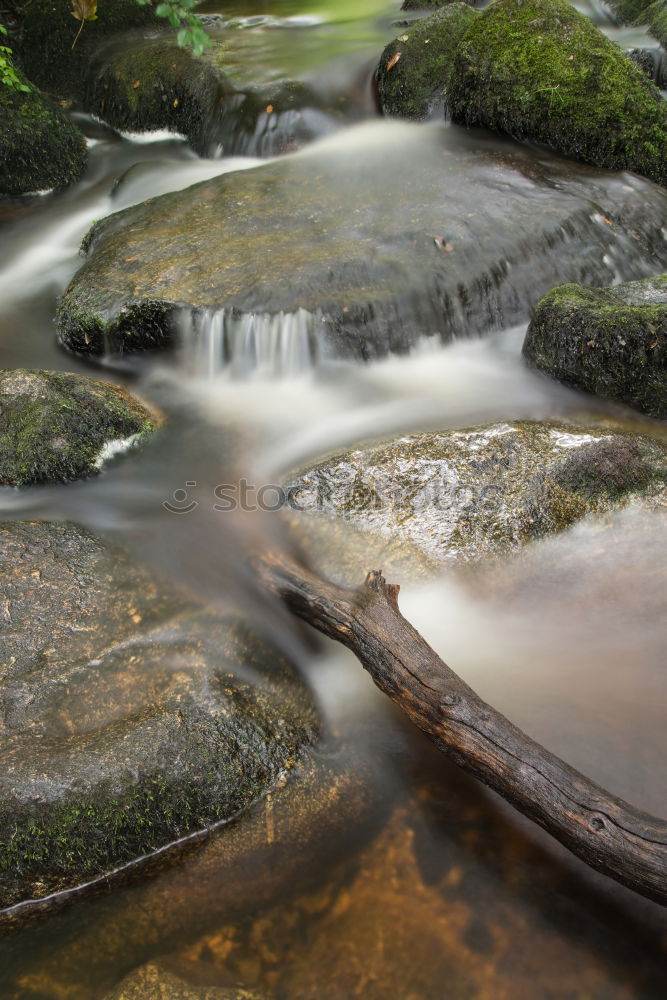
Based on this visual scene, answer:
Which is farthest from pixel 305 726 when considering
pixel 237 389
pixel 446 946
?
pixel 237 389

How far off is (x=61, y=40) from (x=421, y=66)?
17.9 feet

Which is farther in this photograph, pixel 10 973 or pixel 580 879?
pixel 580 879

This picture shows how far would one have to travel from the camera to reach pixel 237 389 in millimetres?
5551

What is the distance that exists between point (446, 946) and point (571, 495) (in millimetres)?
2315

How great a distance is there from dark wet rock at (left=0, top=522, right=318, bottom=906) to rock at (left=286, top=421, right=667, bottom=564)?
97 cm

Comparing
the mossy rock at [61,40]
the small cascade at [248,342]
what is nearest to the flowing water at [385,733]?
the small cascade at [248,342]

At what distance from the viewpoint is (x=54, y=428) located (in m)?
4.54

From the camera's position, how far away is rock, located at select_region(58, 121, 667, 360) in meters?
5.58

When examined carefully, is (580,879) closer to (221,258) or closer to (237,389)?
(237,389)

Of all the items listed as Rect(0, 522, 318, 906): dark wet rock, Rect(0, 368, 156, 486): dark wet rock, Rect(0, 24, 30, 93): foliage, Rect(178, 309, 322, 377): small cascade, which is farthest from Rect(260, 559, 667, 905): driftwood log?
Rect(0, 24, 30, 93): foliage

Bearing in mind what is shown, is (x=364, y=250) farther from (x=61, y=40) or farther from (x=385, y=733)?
(x=61, y=40)

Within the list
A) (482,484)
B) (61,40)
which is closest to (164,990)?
(482,484)

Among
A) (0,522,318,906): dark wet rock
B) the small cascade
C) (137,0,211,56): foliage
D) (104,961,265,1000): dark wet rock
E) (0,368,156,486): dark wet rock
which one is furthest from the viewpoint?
the small cascade

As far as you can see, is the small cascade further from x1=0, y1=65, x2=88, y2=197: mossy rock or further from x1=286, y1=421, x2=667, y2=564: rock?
x1=0, y1=65, x2=88, y2=197: mossy rock
